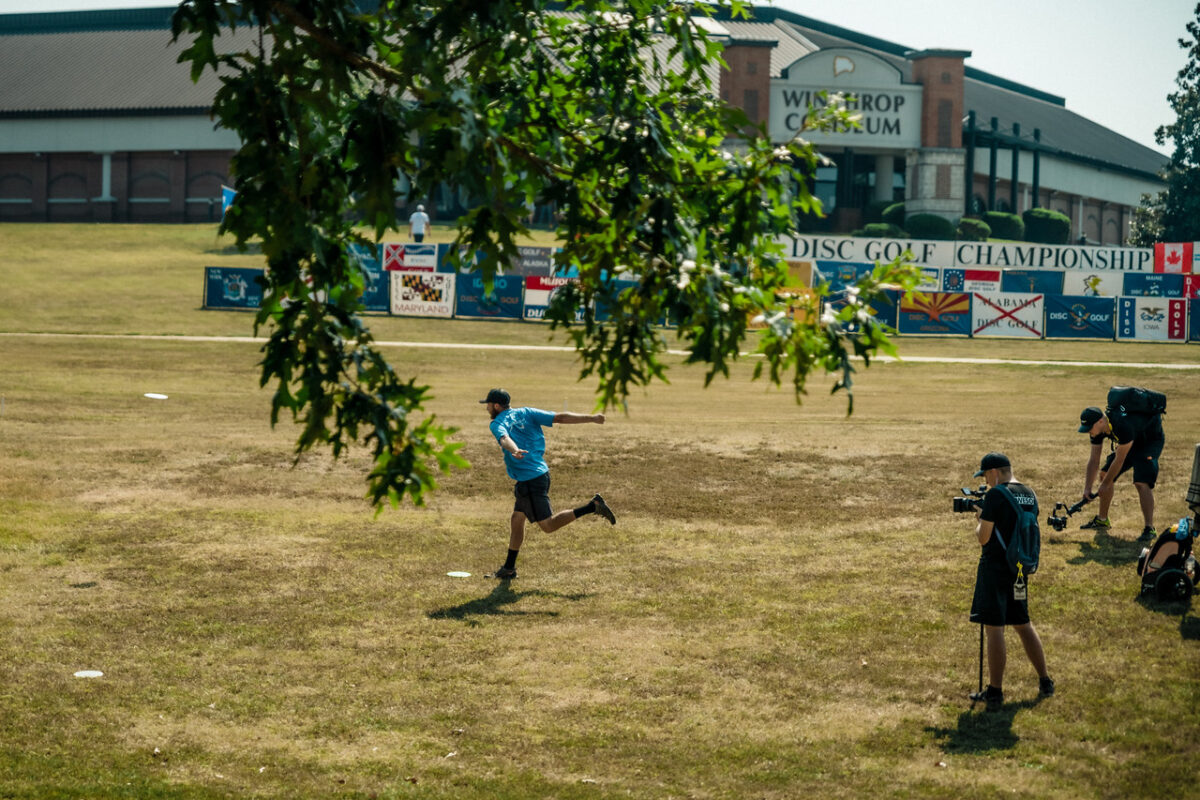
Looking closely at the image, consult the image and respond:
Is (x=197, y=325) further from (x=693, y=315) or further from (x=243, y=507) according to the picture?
(x=693, y=315)

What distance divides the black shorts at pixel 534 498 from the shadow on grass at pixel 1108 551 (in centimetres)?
614

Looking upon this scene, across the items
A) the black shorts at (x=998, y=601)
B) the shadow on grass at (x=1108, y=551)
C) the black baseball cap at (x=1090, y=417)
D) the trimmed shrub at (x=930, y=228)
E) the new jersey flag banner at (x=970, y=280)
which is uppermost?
the trimmed shrub at (x=930, y=228)

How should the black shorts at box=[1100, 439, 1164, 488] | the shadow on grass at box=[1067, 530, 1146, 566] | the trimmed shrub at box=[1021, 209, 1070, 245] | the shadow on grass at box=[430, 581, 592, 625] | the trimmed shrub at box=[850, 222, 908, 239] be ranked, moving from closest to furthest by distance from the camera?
the shadow on grass at box=[430, 581, 592, 625]
the shadow on grass at box=[1067, 530, 1146, 566]
the black shorts at box=[1100, 439, 1164, 488]
the trimmed shrub at box=[850, 222, 908, 239]
the trimmed shrub at box=[1021, 209, 1070, 245]

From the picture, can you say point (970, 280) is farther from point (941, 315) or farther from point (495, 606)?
point (495, 606)

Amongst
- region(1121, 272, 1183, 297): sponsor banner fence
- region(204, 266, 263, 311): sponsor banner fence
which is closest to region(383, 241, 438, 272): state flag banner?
region(204, 266, 263, 311): sponsor banner fence

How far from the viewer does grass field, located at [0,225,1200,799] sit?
8875 mm

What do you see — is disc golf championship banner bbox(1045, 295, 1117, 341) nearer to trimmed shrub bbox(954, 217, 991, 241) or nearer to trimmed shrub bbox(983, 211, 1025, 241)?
trimmed shrub bbox(954, 217, 991, 241)

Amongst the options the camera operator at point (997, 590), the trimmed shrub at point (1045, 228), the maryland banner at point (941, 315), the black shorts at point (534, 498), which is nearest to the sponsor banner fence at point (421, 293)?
the maryland banner at point (941, 315)

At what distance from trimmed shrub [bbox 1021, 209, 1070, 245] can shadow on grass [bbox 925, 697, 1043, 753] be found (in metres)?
63.8

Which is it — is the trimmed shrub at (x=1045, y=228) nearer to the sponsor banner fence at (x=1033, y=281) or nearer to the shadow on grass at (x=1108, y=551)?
the sponsor banner fence at (x=1033, y=281)

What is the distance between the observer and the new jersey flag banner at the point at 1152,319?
136 feet

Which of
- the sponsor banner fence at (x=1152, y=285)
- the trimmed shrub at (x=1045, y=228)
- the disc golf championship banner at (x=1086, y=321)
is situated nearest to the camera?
the disc golf championship banner at (x=1086, y=321)

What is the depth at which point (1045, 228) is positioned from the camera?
69.4 metres

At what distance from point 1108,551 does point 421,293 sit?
3044cm
